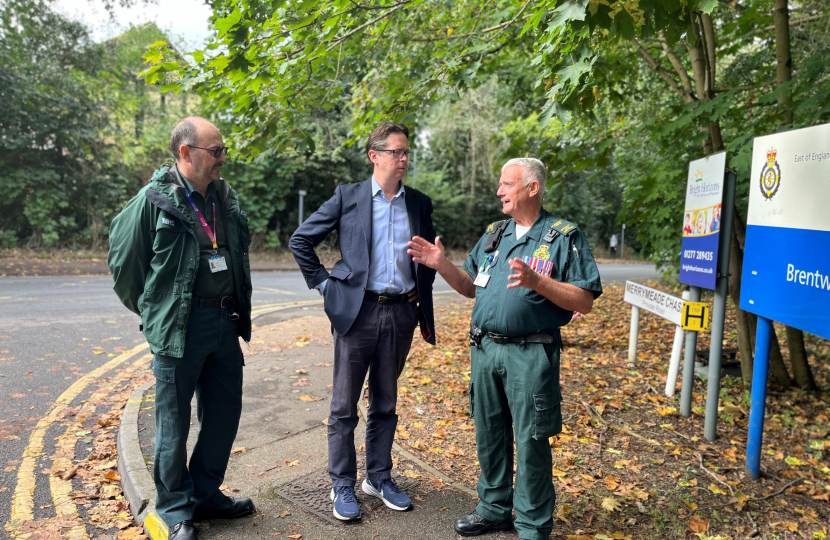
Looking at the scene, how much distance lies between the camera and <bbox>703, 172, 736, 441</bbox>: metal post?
5047 mm

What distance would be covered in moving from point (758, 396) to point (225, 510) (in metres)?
3.76

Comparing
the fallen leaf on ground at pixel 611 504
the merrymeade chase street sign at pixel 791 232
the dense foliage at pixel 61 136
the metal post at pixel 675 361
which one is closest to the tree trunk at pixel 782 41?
the merrymeade chase street sign at pixel 791 232

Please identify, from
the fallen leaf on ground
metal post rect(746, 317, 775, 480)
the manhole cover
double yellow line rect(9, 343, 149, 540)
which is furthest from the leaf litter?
double yellow line rect(9, 343, 149, 540)

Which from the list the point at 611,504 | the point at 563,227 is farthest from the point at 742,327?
the point at 563,227

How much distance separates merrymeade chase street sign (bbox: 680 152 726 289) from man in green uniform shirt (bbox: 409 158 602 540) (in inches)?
105

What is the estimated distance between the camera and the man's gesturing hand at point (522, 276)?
8.51 ft

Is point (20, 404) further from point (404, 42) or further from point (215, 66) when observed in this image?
point (404, 42)

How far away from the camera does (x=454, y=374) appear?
662 centimetres

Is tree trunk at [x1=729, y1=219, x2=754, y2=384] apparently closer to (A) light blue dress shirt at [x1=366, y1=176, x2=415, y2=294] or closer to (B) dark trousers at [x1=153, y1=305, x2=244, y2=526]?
(A) light blue dress shirt at [x1=366, y1=176, x2=415, y2=294]

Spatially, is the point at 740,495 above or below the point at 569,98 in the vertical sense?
below

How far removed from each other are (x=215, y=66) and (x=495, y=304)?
9.00 ft

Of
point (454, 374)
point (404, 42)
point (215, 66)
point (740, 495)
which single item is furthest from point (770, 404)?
point (215, 66)

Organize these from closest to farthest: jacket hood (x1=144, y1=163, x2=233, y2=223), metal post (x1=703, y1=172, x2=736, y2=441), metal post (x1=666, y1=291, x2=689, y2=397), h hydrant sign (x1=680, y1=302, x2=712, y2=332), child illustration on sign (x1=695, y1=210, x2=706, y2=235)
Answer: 1. jacket hood (x1=144, y1=163, x2=233, y2=223)
2. metal post (x1=703, y1=172, x2=736, y2=441)
3. child illustration on sign (x1=695, y1=210, x2=706, y2=235)
4. h hydrant sign (x1=680, y1=302, x2=712, y2=332)
5. metal post (x1=666, y1=291, x2=689, y2=397)

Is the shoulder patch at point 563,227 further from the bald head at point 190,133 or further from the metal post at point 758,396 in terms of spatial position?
the metal post at point 758,396
